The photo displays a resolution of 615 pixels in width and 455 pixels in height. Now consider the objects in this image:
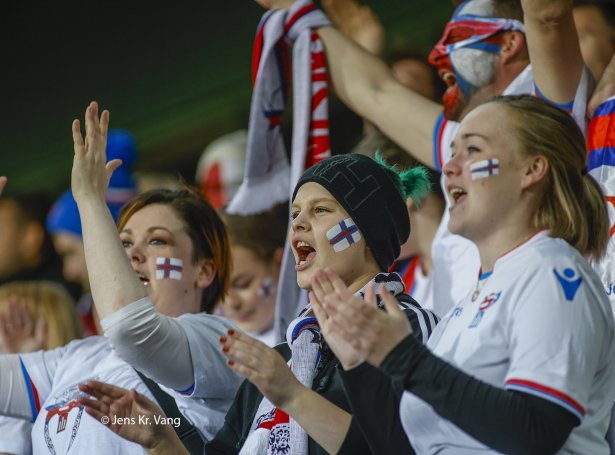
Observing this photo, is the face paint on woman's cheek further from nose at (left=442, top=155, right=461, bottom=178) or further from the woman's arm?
the woman's arm

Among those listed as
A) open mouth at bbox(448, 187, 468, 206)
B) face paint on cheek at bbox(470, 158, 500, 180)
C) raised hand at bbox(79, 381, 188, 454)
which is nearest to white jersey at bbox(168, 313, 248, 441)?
raised hand at bbox(79, 381, 188, 454)

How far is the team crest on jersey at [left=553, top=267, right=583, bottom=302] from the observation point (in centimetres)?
211

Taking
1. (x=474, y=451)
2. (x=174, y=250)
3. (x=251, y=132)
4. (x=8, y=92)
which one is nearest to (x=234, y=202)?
(x=251, y=132)

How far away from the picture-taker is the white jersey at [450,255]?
11.9 feet

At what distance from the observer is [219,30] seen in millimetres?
6457

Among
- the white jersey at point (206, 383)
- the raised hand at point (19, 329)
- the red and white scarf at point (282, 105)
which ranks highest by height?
the red and white scarf at point (282, 105)

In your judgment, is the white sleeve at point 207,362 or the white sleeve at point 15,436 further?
the white sleeve at point 15,436

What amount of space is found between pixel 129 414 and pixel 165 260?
753 millimetres

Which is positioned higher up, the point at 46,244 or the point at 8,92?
the point at 8,92

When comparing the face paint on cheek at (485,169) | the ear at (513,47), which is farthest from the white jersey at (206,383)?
the ear at (513,47)

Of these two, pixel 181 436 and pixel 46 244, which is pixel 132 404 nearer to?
pixel 181 436

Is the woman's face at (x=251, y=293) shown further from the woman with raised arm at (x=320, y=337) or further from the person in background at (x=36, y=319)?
the woman with raised arm at (x=320, y=337)

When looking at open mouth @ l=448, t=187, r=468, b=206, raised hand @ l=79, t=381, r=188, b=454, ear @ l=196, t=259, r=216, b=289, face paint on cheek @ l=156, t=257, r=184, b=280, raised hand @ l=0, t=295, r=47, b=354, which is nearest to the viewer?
open mouth @ l=448, t=187, r=468, b=206

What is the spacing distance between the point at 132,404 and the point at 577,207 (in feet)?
3.83
